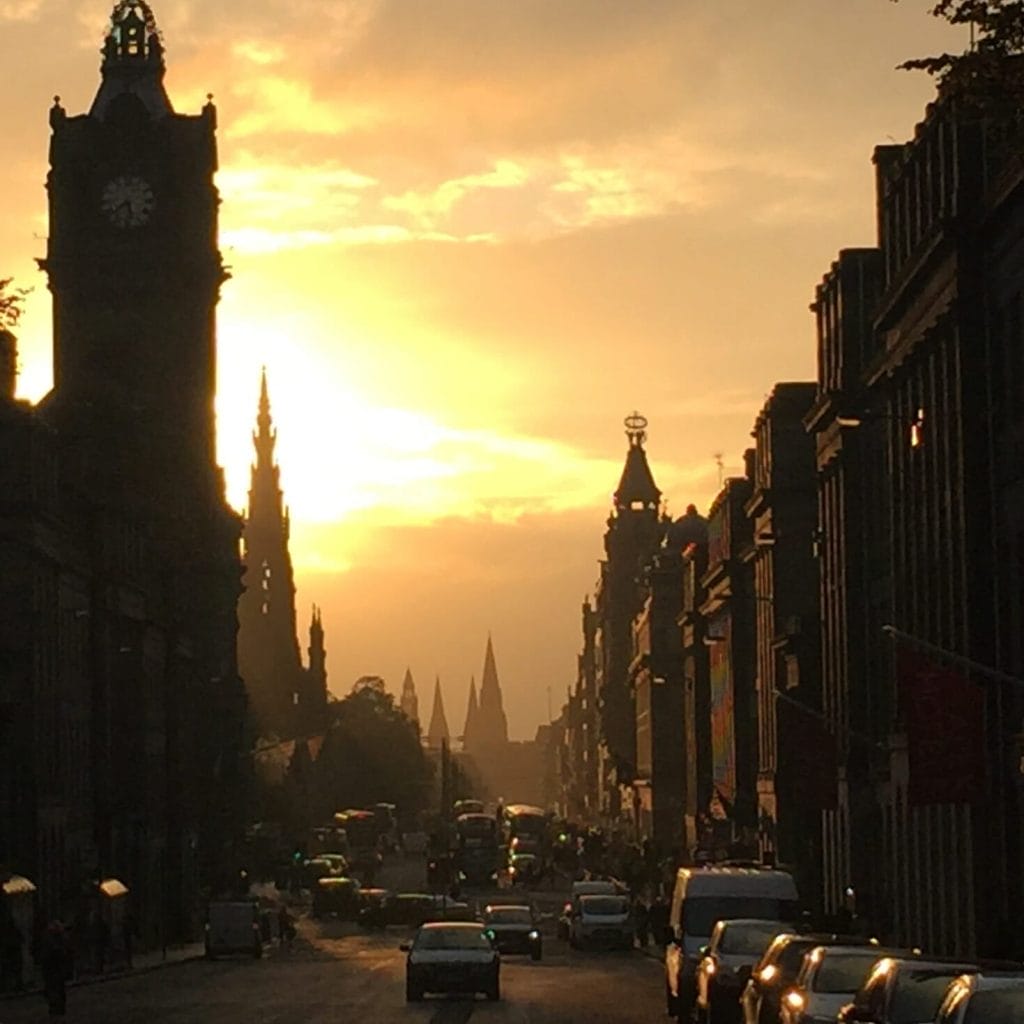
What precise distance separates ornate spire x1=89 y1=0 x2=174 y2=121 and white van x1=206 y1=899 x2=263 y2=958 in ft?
275

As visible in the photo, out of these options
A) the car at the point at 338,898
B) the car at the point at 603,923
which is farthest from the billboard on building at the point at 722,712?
the car at the point at 603,923

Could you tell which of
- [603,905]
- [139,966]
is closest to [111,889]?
[139,966]

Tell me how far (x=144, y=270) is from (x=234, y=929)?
247 ft

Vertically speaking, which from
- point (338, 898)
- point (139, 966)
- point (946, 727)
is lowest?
point (139, 966)

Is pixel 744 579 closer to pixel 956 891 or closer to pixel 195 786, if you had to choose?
pixel 195 786

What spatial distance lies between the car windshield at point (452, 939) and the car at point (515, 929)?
25.2 m

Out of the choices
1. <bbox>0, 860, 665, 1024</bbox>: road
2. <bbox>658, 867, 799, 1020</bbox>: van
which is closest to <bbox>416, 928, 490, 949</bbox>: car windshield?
<bbox>0, 860, 665, 1024</bbox>: road

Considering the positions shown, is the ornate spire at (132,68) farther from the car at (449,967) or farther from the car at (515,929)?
the car at (449,967)

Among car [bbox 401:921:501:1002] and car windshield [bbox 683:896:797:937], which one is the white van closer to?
car [bbox 401:921:501:1002]

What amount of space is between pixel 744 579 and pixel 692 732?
113ft

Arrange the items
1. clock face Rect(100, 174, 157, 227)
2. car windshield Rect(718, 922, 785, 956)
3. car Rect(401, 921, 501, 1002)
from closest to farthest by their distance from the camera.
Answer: car windshield Rect(718, 922, 785, 956) < car Rect(401, 921, 501, 1002) < clock face Rect(100, 174, 157, 227)

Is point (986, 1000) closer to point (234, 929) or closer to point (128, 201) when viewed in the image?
point (234, 929)

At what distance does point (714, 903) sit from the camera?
171 feet

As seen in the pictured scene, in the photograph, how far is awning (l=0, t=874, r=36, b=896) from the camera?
77.7 meters
